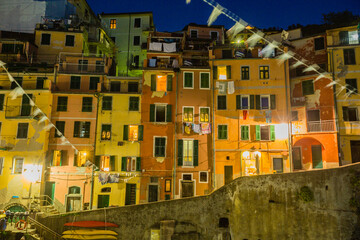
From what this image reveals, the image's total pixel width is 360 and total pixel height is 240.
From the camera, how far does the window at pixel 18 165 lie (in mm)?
28844

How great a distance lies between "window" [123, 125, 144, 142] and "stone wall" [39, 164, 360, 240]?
32.9 feet

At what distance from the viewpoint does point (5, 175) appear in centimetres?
2858

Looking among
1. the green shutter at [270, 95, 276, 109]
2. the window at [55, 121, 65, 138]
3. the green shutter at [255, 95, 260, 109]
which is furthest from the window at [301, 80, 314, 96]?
the window at [55, 121, 65, 138]

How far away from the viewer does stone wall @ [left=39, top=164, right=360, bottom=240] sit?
17922mm

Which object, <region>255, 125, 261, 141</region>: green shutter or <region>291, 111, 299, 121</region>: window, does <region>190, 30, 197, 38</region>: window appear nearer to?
<region>291, 111, 299, 121</region>: window

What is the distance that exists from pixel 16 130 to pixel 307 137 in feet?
99.1

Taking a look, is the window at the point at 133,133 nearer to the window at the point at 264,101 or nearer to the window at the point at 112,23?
the window at the point at 264,101

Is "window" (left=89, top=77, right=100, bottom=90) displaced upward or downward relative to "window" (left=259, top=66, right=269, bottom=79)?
downward

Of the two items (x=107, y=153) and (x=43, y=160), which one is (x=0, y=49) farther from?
(x=107, y=153)

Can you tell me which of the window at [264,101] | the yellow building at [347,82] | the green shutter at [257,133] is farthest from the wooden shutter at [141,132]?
the yellow building at [347,82]

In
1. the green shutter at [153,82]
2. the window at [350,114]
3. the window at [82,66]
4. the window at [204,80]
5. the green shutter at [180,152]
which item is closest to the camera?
the window at [350,114]

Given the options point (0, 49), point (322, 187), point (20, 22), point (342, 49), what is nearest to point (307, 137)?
point (342, 49)

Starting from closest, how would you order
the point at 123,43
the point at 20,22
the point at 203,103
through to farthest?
the point at 203,103 < the point at 20,22 < the point at 123,43

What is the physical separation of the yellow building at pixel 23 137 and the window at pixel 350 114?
3040 centimetres
